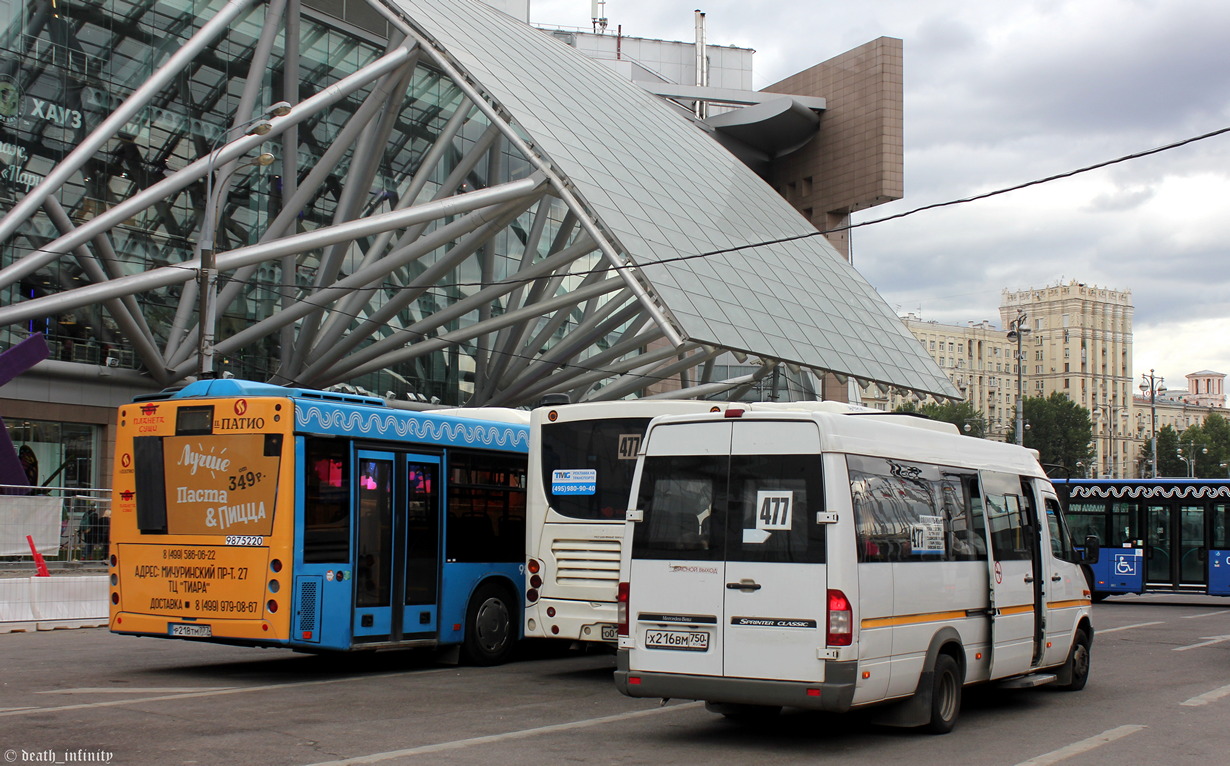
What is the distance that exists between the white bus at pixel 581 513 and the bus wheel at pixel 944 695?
3.80 meters

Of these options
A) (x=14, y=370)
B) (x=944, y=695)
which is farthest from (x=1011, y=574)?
(x=14, y=370)

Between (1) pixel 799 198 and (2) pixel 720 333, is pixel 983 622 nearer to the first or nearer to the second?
(2) pixel 720 333

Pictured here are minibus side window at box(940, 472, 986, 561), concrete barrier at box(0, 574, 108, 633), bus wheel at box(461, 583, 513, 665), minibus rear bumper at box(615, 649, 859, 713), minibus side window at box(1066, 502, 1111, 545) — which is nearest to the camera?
minibus rear bumper at box(615, 649, 859, 713)

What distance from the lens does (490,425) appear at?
14289 millimetres

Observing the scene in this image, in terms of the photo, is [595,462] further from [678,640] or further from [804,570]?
[804,570]

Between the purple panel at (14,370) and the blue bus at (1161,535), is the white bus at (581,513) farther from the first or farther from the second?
the blue bus at (1161,535)

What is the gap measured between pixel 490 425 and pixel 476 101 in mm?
15690

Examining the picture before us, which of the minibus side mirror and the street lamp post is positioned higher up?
the street lamp post

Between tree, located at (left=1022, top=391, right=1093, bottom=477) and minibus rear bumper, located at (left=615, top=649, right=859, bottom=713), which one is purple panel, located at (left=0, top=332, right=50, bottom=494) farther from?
tree, located at (left=1022, top=391, right=1093, bottom=477)

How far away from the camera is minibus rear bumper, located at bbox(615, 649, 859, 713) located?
795cm

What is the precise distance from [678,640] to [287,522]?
4587 millimetres

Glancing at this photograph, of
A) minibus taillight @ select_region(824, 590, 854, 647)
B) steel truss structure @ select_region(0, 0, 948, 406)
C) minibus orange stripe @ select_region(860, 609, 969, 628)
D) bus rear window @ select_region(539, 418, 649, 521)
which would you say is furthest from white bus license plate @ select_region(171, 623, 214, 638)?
steel truss structure @ select_region(0, 0, 948, 406)

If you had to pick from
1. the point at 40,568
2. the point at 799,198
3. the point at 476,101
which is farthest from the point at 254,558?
the point at 799,198

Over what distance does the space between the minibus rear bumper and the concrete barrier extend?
12.7 meters
